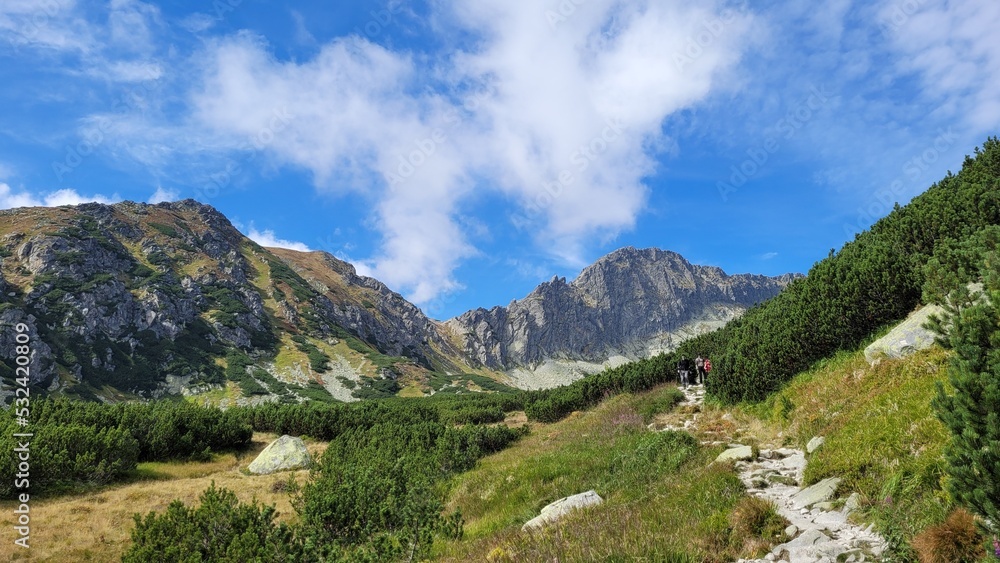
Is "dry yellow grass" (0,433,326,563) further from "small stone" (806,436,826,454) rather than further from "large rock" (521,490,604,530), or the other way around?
"small stone" (806,436,826,454)

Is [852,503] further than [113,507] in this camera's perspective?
No

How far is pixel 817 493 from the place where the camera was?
6.70 meters

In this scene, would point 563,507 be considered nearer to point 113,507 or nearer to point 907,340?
point 907,340

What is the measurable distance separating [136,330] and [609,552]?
427ft

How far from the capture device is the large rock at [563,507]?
25.0 ft

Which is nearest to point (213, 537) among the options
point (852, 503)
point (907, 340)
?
point (852, 503)

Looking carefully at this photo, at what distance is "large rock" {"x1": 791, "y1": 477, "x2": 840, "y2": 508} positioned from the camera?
6.54 meters

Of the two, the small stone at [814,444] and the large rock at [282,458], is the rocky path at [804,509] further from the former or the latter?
the large rock at [282,458]

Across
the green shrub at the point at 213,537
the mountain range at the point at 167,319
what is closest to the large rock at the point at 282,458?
the green shrub at the point at 213,537

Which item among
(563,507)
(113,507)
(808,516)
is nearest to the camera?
(808,516)

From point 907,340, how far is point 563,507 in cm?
785

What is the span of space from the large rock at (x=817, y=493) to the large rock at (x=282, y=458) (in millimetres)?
20841

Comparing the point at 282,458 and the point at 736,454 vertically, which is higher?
the point at 282,458

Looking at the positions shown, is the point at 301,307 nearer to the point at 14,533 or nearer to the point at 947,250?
the point at 14,533
